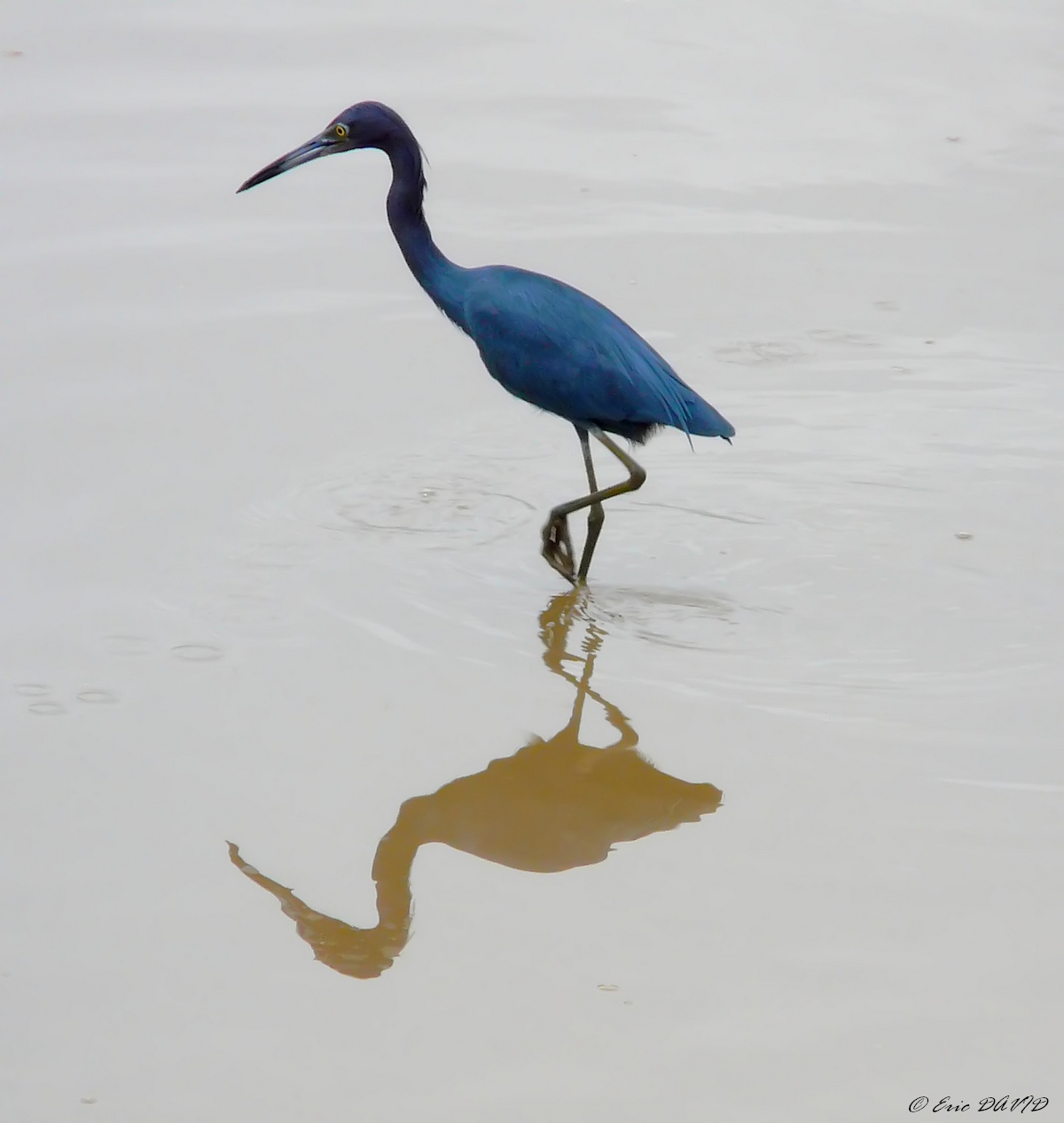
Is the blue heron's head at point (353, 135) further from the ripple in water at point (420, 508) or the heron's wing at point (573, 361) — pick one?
the ripple in water at point (420, 508)

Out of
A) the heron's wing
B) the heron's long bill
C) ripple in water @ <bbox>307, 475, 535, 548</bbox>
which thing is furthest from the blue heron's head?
ripple in water @ <bbox>307, 475, 535, 548</bbox>

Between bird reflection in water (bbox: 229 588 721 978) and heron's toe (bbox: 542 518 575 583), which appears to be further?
heron's toe (bbox: 542 518 575 583)

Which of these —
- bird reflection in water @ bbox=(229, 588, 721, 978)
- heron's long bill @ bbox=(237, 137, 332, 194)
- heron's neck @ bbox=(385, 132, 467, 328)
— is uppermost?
heron's long bill @ bbox=(237, 137, 332, 194)

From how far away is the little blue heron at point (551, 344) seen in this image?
5.34 m

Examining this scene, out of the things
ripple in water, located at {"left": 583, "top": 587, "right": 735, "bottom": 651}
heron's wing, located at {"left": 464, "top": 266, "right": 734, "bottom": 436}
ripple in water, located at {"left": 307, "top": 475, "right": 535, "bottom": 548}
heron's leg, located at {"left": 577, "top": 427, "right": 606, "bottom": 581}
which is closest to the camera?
ripple in water, located at {"left": 583, "top": 587, "right": 735, "bottom": 651}

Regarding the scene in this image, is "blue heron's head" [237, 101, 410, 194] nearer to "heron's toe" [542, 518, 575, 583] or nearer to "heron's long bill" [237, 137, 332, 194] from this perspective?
"heron's long bill" [237, 137, 332, 194]

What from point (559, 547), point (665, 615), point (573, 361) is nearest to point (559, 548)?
point (559, 547)

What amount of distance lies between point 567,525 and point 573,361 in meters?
0.54

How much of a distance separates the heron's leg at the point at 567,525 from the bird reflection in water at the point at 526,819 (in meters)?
0.75

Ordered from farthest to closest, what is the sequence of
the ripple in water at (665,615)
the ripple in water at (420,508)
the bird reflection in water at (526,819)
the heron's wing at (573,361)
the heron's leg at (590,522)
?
the ripple in water at (420,508) < the heron's leg at (590,522) < the heron's wing at (573,361) < the ripple in water at (665,615) < the bird reflection in water at (526,819)

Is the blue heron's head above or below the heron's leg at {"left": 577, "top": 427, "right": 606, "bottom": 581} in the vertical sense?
above

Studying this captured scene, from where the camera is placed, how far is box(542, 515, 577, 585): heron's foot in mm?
5523

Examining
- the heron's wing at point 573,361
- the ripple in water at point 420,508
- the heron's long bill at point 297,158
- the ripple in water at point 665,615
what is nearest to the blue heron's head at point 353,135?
the heron's long bill at point 297,158

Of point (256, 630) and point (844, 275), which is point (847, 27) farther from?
point (256, 630)
